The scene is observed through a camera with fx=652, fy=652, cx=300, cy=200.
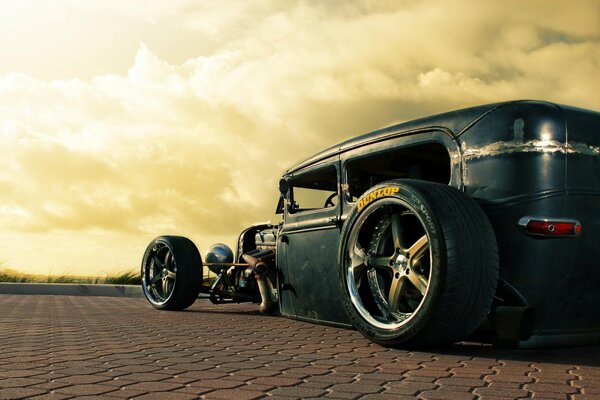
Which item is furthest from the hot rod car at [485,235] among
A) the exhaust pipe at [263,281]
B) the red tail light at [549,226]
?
the exhaust pipe at [263,281]

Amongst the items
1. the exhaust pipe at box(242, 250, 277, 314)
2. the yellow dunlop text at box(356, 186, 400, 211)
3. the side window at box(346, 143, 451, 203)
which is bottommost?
the exhaust pipe at box(242, 250, 277, 314)

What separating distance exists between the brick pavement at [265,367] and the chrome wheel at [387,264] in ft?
0.89

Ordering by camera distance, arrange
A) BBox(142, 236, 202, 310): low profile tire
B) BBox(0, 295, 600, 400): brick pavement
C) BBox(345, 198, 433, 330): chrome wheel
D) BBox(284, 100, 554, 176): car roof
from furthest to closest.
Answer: BBox(142, 236, 202, 310): low profile tire
BBox(284, 100, 554, 176): car roof
BBox(345, 198, 433, 330): chrome wheel
BBox(0, 295, 600, 400): brick pavement

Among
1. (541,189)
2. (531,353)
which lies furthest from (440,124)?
(531,353)

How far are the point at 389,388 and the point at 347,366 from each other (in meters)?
0.62

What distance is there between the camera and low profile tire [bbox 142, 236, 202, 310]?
7.59m

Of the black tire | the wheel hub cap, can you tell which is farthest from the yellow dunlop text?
the wheel hub cap

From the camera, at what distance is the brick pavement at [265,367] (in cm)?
290

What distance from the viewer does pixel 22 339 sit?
4.83m

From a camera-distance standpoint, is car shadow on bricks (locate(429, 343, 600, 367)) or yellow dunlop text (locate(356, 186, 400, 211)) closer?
car shadow on bricks (locate(429, 343, 600, 367))

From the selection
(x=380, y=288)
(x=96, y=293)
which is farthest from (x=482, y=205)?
(x=96, y=293)

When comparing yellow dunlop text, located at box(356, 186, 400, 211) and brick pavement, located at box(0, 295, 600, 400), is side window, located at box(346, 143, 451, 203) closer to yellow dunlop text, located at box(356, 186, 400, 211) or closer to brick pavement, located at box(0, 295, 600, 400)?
yellow dunlop text, located at box(356, 186, 400, 211)

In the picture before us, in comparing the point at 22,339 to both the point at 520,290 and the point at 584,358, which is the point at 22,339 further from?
the point at 584,358

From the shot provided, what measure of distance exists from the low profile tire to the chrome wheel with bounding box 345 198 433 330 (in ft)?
11.2
